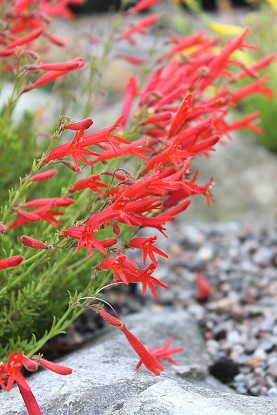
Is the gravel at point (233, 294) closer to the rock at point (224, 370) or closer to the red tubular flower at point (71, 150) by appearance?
the rock at point (224, 370)

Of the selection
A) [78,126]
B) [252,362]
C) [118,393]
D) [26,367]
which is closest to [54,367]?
[26,367]

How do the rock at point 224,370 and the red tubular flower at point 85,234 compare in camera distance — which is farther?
the rock at point 224,370

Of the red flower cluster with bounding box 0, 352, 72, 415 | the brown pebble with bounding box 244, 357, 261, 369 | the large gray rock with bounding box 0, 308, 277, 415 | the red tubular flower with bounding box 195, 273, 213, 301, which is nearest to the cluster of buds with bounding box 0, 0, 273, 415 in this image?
the red flower cluster with bounding box 0, 352, 72, 415

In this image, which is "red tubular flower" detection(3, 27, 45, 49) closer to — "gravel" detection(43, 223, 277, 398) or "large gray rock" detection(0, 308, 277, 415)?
"large gray rock" detection(0, 308, 277, 415)

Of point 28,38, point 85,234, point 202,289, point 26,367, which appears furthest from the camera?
point 202,289

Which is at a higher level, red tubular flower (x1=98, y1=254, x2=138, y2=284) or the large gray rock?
red tubular flower (x1=98, y1=254, x2=138, y2=284)

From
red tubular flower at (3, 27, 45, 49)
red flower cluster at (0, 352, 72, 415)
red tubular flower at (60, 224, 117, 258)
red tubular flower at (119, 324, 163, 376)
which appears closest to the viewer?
red flower cluster at (0, 352, 72, 415)

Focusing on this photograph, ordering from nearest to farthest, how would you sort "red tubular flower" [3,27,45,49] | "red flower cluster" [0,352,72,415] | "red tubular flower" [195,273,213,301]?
"red flower cluster" [0,352,72,415] → "red tubular flower" [3,27,45,49] → "red tubular flower" [195,273,213,301]

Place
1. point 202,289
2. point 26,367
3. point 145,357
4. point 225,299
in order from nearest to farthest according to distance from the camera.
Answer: point 26,367 → point 145,357 → point 225,299 → point 202,289

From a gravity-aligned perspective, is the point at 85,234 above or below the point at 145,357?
above

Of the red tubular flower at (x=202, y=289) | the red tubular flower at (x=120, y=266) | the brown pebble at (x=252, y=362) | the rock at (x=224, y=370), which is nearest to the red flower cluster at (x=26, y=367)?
the red tubular flower at (x=120, y=266)

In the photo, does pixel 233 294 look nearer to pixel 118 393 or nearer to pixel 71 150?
pixel 118 393

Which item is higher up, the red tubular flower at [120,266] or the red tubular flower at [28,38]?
the red tubular flower at [28,38]
